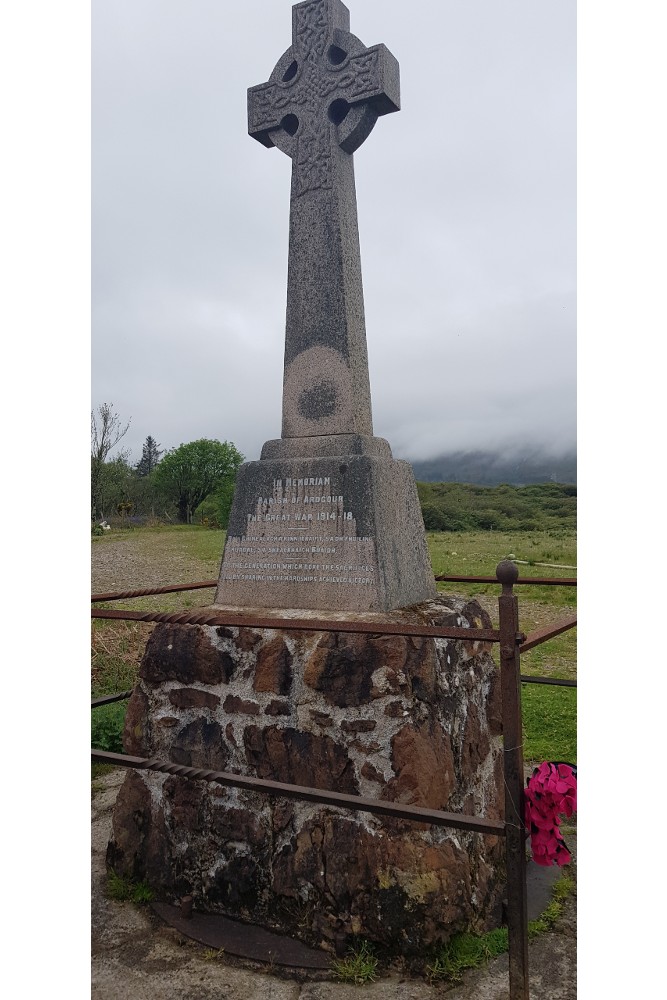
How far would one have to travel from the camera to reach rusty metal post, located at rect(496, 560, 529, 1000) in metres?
2.00

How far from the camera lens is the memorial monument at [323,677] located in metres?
2.81

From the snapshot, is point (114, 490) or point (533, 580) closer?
point (533, 580)

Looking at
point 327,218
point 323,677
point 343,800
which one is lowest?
point 343,800

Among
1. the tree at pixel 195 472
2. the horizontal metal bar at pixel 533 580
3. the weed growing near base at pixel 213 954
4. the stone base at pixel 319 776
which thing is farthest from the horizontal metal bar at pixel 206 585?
the tree at pixel 195 472

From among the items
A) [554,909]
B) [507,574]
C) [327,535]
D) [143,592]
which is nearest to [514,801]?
[507,574]

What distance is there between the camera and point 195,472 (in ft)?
66.3

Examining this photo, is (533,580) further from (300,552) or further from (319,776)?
(319,776)

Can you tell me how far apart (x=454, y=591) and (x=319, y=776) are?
4.28 metres

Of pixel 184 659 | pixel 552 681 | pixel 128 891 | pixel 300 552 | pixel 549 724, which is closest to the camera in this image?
pixel 128 891

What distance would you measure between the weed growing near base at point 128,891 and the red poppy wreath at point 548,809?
192 centimetres

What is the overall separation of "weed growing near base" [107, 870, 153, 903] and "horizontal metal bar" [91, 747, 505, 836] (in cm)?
104

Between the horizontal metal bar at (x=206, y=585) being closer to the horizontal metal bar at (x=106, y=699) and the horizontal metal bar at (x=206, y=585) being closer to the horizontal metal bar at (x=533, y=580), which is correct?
the horizontal metal bar at (x=533, y=580)

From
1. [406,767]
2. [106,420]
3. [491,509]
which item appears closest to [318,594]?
[406,767]

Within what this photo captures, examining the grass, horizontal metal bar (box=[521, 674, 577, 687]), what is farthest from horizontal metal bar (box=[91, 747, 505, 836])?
the grass
